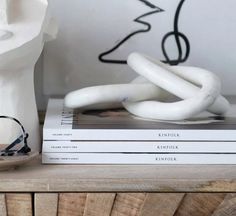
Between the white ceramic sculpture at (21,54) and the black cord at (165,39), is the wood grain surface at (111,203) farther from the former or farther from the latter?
the black cord at (165,39)

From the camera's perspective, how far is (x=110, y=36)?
3.05ft

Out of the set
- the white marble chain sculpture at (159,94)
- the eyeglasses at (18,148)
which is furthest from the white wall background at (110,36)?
the eyeglasses at (18,148)

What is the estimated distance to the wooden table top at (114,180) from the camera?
60cm

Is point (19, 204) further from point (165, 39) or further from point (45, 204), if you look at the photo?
point (165, 39)

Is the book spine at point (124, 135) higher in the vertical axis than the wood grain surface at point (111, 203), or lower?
higher

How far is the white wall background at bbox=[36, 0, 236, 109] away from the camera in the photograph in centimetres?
92

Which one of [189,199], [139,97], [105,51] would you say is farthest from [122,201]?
[105,51]

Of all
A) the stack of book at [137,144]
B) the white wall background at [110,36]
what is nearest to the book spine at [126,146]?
the stack of book at [137,144]

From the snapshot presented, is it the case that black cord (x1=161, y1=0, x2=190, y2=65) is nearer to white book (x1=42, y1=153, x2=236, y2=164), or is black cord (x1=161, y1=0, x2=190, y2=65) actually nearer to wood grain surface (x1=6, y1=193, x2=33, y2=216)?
white book (x1=42, y1=153, x2=236, y2=164)

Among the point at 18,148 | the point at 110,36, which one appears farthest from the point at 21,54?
the point at 110,36

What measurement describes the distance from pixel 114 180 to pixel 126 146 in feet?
0.22

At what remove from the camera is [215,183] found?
0.62 metres

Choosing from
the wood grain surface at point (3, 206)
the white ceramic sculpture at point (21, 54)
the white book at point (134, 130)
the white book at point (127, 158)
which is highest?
the white ceramic sculpture at point (21, 54)

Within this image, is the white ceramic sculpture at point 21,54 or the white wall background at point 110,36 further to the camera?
the white wall background at point 110,36
